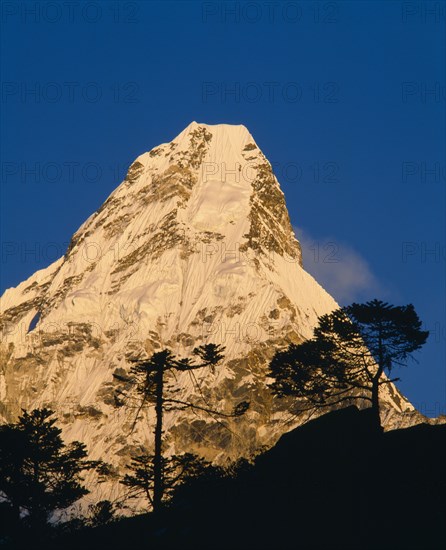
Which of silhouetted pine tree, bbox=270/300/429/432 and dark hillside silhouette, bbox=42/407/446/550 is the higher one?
silhouetted pine tree, bbox=270/300/429/432

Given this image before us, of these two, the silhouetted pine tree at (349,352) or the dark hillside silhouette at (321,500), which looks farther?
the silhouetted pine tree at (349,352)

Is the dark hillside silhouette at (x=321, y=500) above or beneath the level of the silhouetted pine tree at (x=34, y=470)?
beneath

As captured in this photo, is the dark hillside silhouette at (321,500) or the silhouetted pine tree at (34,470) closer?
the dark hillside silhouette at (321,500)

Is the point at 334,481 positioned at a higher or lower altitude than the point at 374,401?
lower

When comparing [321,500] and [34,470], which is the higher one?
[34,470]

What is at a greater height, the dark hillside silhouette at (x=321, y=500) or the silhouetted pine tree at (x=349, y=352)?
the silhouetted pine tree at (x=349, y=352)

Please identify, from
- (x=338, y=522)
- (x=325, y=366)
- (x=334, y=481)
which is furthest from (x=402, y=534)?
(x=325, y=366)

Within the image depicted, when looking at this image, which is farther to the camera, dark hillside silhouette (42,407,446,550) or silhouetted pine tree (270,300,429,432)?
silhouetted pine tree (270,300,429,432)

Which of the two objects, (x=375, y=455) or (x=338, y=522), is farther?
(x=375, y=455)

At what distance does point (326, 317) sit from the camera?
5862cm

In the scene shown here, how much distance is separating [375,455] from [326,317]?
47.4ft

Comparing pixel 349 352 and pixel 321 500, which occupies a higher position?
pixel 349 352

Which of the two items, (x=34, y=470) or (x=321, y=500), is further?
(x=34, y=470)

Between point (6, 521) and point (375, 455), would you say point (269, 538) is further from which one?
point (6, 521)
